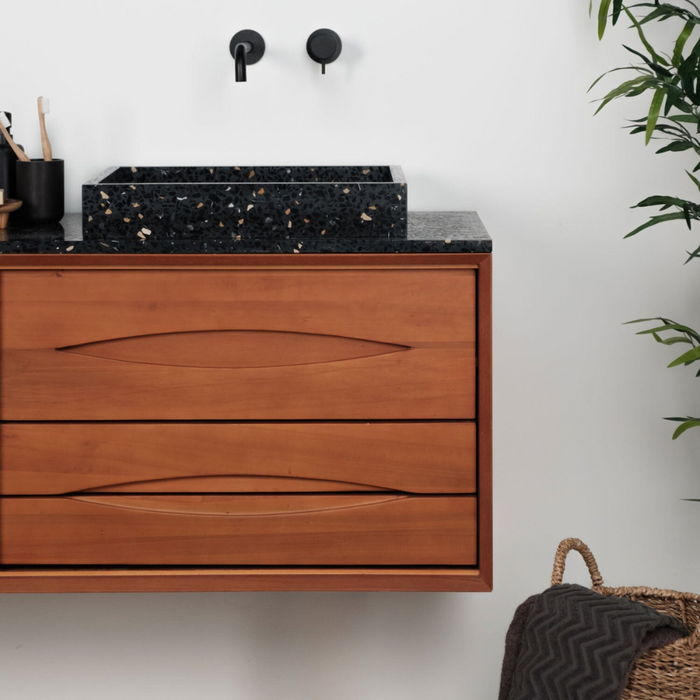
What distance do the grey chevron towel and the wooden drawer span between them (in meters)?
0.25

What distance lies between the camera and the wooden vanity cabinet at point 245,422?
4.55ft

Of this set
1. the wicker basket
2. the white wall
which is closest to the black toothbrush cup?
the white wall

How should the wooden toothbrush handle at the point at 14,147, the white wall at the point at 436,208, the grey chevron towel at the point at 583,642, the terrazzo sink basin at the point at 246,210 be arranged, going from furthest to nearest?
the white wall at the point at 436,208
the wooden toothbrush handle at the point at 14,147
the terrazzo sink basin at the point at 246,210
the grey chevron towel at the point at 583,642

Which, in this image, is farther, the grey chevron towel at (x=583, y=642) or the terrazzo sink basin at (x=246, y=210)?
the terrazzo sink basin at (x=246, y=210)

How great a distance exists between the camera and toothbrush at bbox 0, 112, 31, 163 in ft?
5.32

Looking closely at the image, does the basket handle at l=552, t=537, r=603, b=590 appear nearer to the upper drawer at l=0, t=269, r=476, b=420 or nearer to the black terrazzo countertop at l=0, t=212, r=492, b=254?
the upper drawer at l=0, t=269, r=476, b=420

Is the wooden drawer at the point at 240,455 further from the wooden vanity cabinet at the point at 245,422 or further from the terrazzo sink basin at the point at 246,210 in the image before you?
the terrazzo sink basin at the point at 246,210

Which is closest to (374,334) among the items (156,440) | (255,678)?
(156,440)

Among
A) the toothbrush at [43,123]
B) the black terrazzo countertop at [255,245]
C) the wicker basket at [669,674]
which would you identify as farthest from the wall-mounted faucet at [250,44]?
the wicker basket at [669,674]

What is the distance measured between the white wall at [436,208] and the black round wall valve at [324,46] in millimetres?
43

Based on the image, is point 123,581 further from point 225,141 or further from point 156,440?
point 225,141

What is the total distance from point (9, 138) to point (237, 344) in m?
0.68

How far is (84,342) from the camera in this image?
1.40 metres

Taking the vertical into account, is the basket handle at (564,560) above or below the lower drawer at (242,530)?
below
